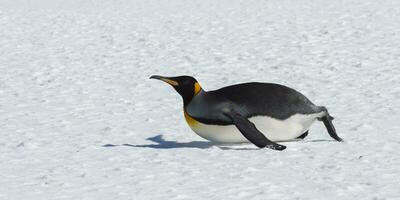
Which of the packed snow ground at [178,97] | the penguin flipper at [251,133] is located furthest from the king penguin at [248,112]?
the packed snow ground at [178,97]

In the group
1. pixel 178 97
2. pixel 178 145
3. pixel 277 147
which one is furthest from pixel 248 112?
pixel 178 97

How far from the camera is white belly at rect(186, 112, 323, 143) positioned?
236 inches

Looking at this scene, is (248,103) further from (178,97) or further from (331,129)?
(178,97)

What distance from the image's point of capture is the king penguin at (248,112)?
235 inches

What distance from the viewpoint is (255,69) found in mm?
10586

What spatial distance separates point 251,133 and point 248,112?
26cm

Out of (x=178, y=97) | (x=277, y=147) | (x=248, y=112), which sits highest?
(x=248, y=112)

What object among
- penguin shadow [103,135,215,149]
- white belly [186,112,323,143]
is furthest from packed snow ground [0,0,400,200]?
white belly [186,112,323,143]

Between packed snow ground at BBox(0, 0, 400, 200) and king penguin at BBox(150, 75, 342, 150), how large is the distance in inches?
5.5

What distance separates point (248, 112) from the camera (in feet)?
19.7

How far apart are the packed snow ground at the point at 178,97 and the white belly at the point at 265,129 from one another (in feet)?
0.38

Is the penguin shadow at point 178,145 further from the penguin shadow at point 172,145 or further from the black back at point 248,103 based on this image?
the black back at point 248,103

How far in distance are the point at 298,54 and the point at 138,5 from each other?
→ 334 inches

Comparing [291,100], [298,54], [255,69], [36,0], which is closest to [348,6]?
[298,54]
